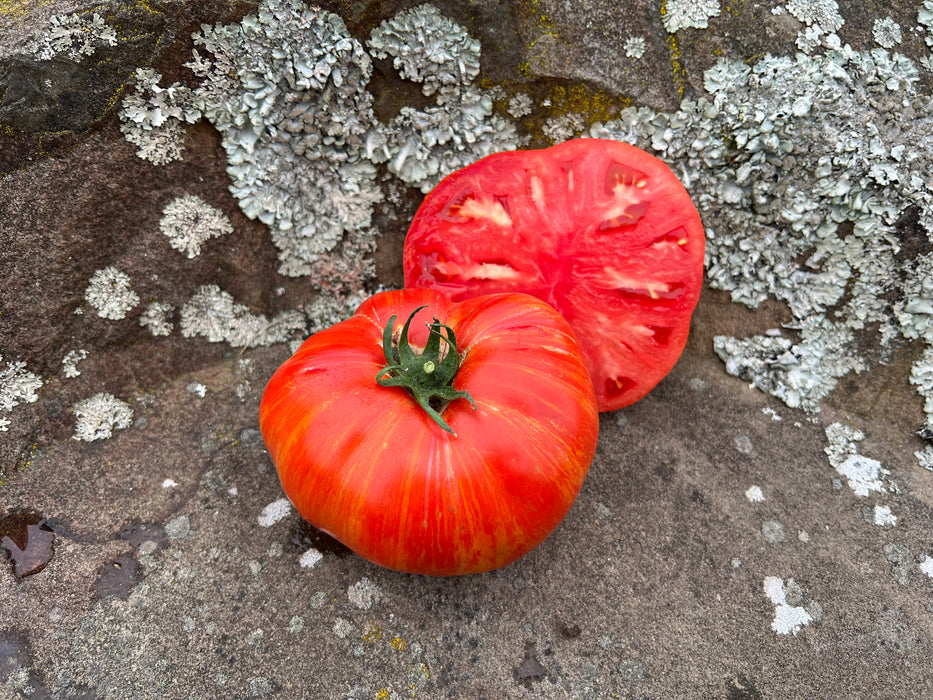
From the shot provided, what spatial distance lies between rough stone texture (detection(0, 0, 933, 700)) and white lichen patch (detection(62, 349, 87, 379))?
15 mm

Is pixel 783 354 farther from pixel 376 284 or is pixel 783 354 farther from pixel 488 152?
pixel 376 284

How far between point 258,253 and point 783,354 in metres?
1.66

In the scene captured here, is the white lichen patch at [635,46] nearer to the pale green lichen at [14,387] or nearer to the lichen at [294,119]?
the lichen at [294,119]

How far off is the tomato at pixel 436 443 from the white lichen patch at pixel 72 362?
65cm

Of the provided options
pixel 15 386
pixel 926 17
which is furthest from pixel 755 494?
pixel 15 386

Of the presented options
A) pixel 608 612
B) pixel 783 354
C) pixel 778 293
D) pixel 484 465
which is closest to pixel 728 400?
pixel 783 354

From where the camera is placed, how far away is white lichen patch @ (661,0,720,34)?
184 centimetres

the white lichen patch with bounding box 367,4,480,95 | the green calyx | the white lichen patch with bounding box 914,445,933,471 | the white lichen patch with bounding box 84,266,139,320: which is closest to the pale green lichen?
the white lichen patch with bounding box 84,266,139,320

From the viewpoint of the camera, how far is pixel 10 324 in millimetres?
1635

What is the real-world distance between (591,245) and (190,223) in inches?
45.0

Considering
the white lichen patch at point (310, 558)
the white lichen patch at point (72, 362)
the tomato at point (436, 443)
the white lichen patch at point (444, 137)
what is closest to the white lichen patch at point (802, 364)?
the tomato at point (436, 443)

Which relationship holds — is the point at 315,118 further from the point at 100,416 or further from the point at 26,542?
the point at 26,542

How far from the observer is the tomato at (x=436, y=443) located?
1.31 m

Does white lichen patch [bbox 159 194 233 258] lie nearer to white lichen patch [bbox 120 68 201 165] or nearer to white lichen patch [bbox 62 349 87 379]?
white lichen patch [bbox 120 68 201 165]
